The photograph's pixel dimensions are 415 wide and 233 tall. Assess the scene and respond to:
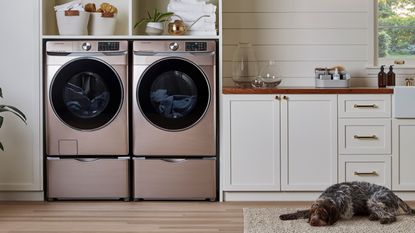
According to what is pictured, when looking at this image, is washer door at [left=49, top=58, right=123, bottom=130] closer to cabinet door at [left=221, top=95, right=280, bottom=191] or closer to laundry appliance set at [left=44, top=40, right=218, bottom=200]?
laundry appliance set at [left=44, top=40, right=218, bottom=200]

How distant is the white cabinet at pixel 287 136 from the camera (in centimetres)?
469

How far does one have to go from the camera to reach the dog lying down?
152 inches

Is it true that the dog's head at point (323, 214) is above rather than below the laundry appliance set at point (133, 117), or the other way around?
below

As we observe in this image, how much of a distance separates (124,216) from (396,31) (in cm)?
251

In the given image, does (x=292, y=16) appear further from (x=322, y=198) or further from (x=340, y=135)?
(x=322, y=198)

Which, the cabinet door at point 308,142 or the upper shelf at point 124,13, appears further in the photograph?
the upper shelf at point 124,13

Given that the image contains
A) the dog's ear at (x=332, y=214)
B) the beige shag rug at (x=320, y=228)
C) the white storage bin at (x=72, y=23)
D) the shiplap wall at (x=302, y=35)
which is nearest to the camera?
the beige shag rug at (x=320, y=228)

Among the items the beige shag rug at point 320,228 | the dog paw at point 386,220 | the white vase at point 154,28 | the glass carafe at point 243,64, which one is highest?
the white vase at point 154,28

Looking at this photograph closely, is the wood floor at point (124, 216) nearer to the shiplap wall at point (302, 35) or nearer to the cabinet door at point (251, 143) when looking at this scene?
the cabinet door at point (251, 143)

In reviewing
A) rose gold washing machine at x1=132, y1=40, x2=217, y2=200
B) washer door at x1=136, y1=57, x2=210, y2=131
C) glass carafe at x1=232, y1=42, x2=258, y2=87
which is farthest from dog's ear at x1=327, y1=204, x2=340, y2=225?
glass carafe at x1=232, y1=42, x2=258, y2=87

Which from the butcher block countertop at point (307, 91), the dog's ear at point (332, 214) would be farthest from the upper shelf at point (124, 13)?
the dog's ear at point (332, 214)

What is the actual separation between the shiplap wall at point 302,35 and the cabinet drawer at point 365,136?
608 millimetres

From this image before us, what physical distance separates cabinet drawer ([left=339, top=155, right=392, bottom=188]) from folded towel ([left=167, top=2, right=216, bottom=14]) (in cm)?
134

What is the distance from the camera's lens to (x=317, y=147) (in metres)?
4.70
